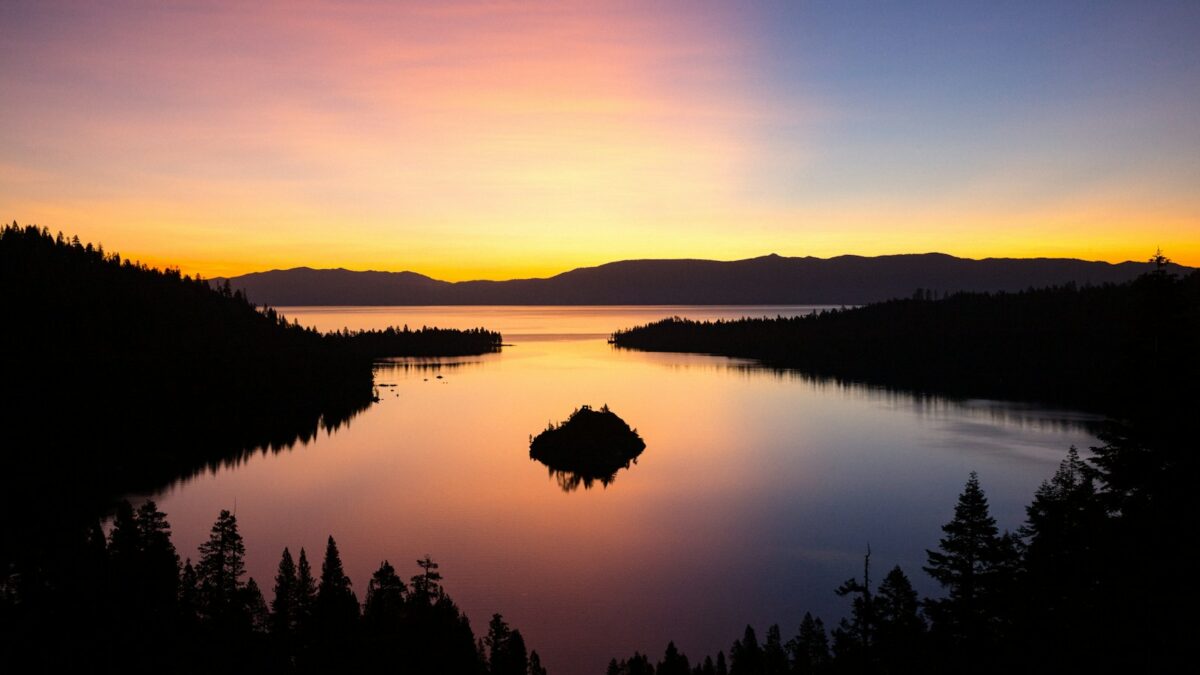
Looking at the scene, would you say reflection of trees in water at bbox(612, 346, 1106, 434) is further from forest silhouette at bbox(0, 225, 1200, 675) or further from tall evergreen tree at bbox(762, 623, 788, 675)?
forest silhouette at bbox(0, 225, 1200, 675)

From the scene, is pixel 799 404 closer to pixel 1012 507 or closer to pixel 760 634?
pixel 1012 507

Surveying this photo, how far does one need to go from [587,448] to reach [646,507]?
63.1ft

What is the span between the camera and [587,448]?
86.8m

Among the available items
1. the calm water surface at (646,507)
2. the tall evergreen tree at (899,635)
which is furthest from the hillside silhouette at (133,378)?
the tall evergreen tree at (899,635)

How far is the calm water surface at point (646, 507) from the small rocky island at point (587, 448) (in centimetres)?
202

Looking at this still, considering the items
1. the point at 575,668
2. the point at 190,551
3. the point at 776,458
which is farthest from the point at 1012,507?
the point at 190,551

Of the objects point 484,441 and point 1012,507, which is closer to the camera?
point 1012,507

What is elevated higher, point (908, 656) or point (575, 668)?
point (908, 656)

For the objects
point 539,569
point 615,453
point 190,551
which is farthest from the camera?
point 615,453

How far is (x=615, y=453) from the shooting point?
286ft

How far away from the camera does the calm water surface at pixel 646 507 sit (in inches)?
1796

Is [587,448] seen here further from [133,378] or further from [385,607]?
[133,378]

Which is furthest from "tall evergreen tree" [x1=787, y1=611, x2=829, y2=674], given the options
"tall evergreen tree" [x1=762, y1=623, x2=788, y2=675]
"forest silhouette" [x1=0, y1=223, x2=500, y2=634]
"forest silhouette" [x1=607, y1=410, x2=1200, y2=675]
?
"forest silhouette" [x1=0, y1=223, x2=500, y2=634]

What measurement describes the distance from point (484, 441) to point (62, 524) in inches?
2017
